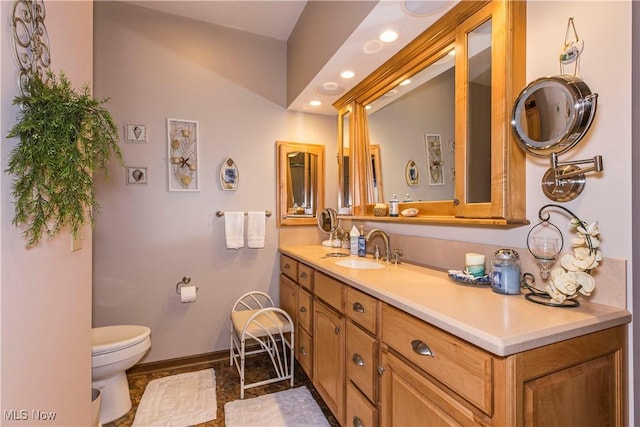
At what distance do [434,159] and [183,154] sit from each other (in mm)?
1889

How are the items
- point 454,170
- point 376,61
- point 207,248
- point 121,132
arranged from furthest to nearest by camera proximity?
point 207,248 < point 121,132 < point 376,61 < point 454,170

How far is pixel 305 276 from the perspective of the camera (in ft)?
6.72

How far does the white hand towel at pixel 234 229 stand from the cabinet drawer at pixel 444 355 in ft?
5.19

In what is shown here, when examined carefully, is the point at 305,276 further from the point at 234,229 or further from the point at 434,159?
the point at 434,159

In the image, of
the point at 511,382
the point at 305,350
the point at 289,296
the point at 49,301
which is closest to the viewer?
the point at 511,382

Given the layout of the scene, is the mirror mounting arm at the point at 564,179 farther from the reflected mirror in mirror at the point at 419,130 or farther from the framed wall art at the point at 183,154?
the framed wall art at the point at 183,154

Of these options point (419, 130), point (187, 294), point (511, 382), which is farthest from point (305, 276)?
point (511, 382)

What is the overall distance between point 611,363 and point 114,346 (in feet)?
7.45

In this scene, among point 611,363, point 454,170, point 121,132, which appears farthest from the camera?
point 121,132

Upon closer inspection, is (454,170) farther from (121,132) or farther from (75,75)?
(121,132)

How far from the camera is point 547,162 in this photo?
3.69 feet

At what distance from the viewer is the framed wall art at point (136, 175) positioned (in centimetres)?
219

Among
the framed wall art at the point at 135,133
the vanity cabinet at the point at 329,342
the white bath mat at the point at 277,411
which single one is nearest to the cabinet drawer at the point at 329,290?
the vanity cabinet at the point at 329,342

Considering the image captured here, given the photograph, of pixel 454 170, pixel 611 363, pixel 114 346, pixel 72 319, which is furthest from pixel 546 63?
pixel 114 346
